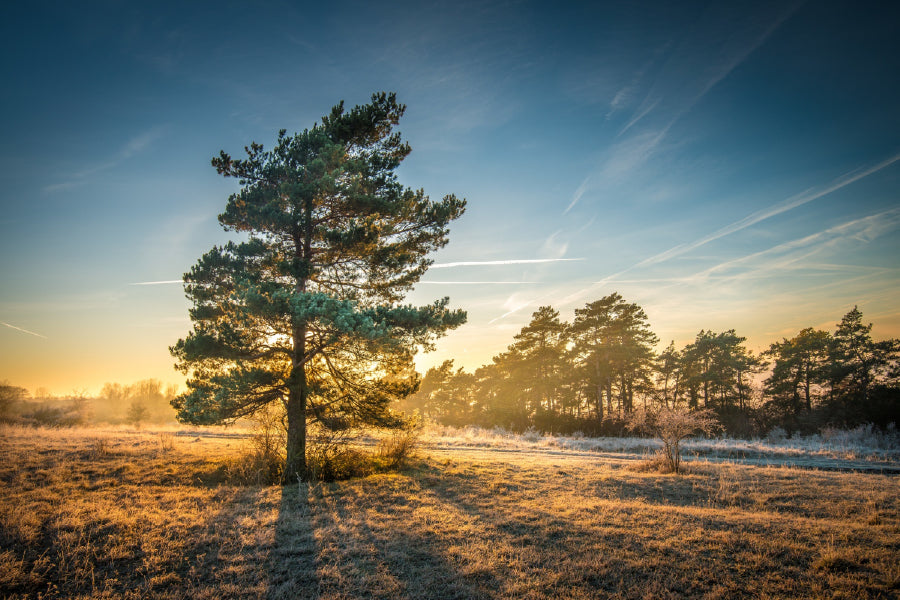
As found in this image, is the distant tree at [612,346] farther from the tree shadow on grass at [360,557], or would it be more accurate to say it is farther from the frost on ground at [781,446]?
the tree shadow on grass at [360,557]

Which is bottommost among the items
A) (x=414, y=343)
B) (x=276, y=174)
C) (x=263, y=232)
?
(x=414, y=343)

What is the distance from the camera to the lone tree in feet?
29.7

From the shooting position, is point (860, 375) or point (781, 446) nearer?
point (781, 446)

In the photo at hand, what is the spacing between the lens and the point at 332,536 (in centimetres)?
599

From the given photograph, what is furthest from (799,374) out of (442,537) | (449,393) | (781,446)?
(442,537)

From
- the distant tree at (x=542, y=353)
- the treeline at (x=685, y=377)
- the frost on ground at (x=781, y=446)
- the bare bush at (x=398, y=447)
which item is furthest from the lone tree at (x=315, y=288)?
the distant tree at (x=542, y=353)

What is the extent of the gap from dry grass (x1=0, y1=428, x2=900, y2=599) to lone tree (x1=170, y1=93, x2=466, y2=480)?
238cm

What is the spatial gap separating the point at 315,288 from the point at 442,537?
7.91 meters

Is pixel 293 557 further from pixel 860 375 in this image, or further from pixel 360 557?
pixel 860 375

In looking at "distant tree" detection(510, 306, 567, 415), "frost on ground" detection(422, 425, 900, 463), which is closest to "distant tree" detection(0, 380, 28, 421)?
"frost on ground" detection(422, 425, 900, 463)

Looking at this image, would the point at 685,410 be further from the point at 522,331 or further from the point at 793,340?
the point at 793,340

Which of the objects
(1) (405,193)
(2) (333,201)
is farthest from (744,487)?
(2) (333,201)

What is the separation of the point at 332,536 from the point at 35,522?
512 cm

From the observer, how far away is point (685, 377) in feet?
121
